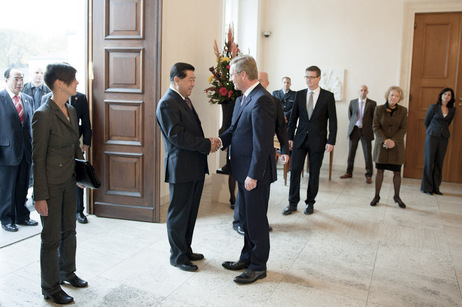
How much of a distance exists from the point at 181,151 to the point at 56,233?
41.8 inches

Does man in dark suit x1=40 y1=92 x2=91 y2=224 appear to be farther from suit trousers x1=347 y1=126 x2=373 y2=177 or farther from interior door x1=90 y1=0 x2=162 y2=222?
suit trousers x1=347 y1=126 x2=373 y2=177

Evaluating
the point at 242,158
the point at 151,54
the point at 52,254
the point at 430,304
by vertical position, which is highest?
the point at 151,54

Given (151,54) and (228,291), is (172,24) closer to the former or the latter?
(151,54)

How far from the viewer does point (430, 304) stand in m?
2.81

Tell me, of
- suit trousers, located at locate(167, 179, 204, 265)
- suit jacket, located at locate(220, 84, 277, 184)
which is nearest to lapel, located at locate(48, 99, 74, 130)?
suit trousers, located at locate(167, 179, 204, 265)

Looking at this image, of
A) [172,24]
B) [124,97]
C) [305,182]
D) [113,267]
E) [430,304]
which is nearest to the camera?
[430,304]

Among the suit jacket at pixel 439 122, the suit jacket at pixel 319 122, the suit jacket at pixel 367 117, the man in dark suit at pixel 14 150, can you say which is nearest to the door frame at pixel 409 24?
the suit jacket at pixel 367 117

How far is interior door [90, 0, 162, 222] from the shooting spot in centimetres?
423

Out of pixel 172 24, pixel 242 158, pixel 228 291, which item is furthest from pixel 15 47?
pixel 228 291

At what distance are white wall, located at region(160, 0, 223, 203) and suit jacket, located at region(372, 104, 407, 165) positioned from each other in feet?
8.10

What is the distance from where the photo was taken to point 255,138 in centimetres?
284

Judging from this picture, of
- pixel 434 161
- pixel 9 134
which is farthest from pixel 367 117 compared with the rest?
pixel 9 134

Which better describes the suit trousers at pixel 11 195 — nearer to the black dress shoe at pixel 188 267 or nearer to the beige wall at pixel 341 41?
the black dress shoe at pixel 188 267

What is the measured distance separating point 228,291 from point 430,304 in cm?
144
